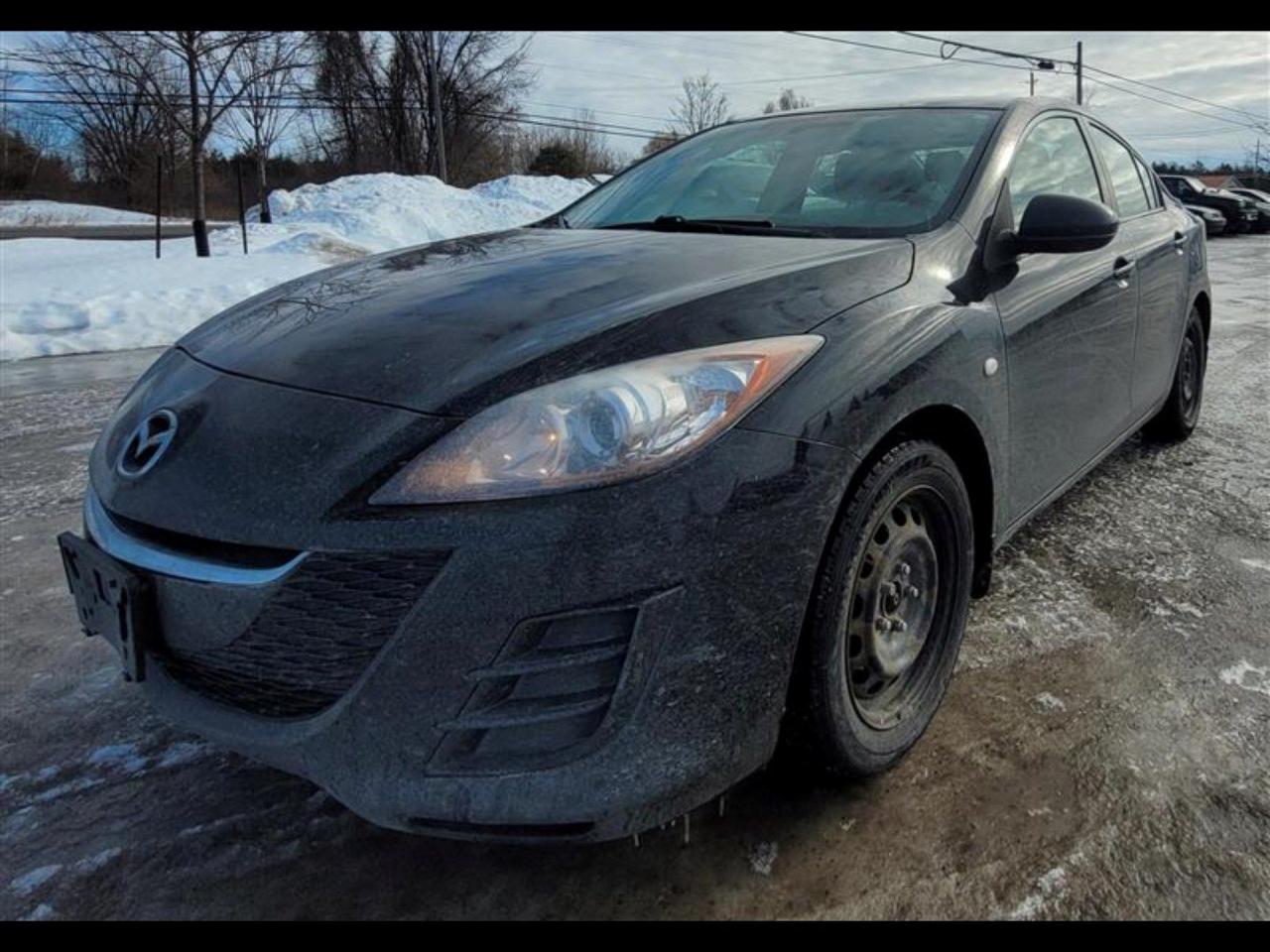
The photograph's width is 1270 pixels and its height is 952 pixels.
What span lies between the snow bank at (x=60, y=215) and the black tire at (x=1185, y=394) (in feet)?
111

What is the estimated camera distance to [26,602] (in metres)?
2.97

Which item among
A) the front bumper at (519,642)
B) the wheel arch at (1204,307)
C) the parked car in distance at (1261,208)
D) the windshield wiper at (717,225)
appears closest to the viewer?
the front bumper at (519,642)

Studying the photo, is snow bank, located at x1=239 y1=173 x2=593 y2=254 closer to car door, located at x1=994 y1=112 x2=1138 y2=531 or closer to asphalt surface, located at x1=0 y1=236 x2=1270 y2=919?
car door, located at x1=994 y1=112 x2=1138 y2=531

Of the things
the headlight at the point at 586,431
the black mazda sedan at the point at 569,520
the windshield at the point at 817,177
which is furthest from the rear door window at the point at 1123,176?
the headlight at the point at 586,431

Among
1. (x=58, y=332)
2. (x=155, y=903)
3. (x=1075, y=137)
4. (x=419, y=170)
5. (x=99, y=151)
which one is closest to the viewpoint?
(x=155, y=903)

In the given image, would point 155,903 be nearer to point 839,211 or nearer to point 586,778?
point 586,778

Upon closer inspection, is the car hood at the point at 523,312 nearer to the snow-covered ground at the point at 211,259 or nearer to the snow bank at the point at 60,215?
the snow-covered ground at the point at 211,259

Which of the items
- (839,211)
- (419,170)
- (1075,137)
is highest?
(419,170)

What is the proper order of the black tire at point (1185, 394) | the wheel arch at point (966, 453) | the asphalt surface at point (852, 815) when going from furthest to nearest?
the black tire at point (1185, 394) < the wheel arch at point (966, 453) < the asphalt surface at point (852, 815)

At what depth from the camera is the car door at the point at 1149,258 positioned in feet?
10.9

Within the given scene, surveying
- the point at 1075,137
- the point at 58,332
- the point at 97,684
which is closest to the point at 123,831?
the point at 97,684

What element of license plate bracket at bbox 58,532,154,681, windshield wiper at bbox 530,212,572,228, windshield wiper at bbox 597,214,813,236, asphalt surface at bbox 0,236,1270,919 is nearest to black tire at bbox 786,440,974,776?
asphalt surface at bbox 0,236,1270,919

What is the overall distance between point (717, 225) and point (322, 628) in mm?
1686

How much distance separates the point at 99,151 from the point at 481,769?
149ft
